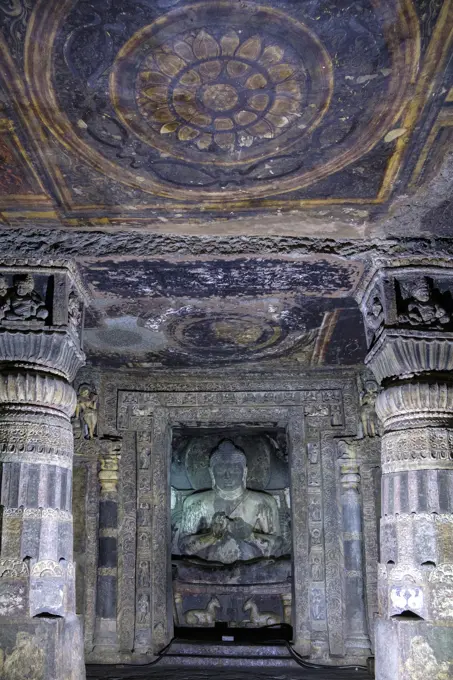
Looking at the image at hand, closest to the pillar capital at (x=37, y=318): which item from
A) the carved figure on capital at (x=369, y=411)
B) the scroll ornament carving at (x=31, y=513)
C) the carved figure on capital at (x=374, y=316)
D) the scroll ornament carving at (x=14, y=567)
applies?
the scroll ornament carving at (x=31, y=513)

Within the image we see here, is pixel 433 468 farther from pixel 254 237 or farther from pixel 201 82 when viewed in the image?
pixel 201 82

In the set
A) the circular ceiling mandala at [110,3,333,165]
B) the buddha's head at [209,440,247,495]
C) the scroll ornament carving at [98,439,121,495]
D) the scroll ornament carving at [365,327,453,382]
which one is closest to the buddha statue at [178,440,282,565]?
the buddha's head at [209,440,247,495]

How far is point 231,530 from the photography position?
10070 mm

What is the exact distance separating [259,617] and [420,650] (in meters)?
5.03

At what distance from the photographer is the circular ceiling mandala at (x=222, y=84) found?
9.90 feet

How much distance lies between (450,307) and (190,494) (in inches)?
271

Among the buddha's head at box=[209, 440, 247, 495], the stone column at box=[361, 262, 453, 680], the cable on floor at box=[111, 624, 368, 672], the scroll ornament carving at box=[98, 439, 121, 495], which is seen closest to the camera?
the stone column at box=[361, 262, 453, 680]

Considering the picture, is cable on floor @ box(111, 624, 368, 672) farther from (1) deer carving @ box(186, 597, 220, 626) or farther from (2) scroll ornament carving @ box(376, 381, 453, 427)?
(2) scroll ornament carving @ box(376, 381, 453, 427)

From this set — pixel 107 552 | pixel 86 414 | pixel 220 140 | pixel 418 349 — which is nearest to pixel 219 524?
pixel 107 552

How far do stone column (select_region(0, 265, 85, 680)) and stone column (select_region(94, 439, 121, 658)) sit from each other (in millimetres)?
3361

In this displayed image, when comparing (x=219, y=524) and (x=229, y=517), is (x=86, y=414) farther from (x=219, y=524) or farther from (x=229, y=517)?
(x=229, y=517)

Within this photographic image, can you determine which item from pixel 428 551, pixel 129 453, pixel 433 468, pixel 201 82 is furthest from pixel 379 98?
pixel 129 453

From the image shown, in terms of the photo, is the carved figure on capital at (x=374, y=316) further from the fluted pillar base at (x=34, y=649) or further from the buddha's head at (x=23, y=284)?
the fluted pillar base at (x=34, y=649)

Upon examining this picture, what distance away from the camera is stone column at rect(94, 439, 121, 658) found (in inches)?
300
